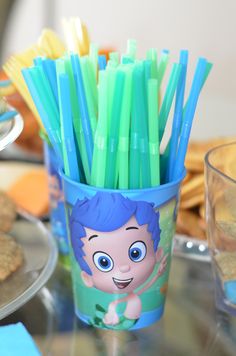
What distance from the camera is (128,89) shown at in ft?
1.16

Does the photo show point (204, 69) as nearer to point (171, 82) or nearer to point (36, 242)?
point (171, 82)

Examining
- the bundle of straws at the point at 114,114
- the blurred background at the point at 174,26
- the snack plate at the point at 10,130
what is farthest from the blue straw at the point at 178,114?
the blurred background at the point at 174,26

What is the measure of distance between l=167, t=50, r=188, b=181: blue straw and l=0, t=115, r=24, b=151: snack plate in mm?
102

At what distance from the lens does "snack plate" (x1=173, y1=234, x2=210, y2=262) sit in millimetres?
512

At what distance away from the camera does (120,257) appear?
392mm

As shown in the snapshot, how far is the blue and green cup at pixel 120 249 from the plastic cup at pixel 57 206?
0.08m

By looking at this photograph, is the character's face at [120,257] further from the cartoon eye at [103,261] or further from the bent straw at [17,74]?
the bent straw at [17,74]

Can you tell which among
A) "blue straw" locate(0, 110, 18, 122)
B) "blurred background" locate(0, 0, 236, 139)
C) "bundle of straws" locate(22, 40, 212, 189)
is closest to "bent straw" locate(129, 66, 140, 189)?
"bundle of straws" locate(22, 40, 212, 189)

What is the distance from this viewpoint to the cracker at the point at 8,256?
1.48 ft

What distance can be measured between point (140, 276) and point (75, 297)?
0.20 feet

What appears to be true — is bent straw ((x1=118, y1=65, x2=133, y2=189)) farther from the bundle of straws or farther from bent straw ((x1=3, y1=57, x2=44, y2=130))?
bent straw ((x1=3, y1=57, x2=44, y2=130))

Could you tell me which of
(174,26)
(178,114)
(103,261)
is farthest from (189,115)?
(174,26)

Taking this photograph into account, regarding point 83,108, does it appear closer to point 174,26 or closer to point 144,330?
point 144,330

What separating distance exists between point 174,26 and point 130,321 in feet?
2.30
